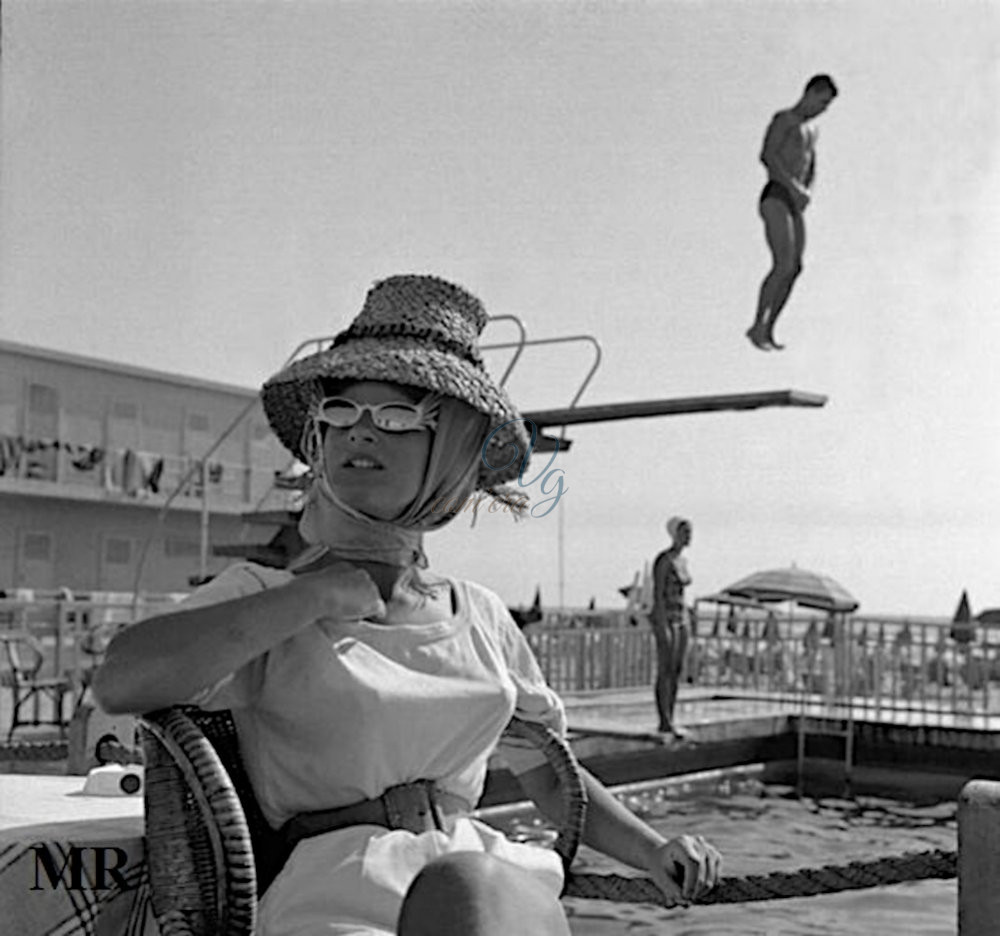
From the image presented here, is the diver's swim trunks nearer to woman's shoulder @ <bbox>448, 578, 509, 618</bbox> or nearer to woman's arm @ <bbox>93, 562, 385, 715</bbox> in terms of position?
woman's shoulder @ <bbox>448, 578, 509, 618</bbox>

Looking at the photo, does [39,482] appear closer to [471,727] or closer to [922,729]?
[922,729]

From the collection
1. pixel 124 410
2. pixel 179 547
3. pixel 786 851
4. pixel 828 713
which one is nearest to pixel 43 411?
pixel 124 410

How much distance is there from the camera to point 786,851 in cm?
836

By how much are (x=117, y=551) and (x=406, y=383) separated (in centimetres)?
2699

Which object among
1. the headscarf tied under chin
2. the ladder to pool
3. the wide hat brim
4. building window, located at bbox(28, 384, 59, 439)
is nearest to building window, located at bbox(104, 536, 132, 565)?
building window, located at bbox(28, 384, 59, 439)

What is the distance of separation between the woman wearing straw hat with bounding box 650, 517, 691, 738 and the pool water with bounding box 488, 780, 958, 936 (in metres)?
0.71

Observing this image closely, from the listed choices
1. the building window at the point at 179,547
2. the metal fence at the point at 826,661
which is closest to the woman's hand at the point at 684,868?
the metal fence at the point at 826,661

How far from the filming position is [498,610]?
2184mm

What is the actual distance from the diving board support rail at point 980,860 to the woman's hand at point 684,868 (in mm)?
530

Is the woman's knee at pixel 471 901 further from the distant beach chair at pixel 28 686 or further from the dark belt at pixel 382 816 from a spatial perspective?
the distant beach chair at pixel 28 686

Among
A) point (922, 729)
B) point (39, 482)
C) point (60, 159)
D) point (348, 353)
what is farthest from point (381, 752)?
point (39, 482)

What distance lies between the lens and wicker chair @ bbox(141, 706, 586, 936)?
5.56 ft

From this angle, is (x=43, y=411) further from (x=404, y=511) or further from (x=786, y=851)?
(x=404, y=511)

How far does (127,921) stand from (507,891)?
2.21ft
